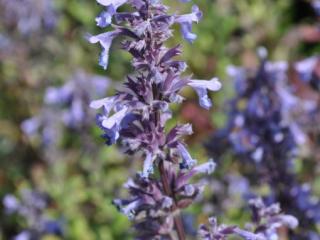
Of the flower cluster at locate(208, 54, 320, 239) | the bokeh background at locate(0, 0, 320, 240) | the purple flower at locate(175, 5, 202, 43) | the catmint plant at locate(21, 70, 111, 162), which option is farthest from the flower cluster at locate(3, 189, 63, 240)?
the purple flower at locate(175, 5, 202, 43)

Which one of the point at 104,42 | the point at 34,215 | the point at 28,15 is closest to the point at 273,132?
the point at 104,42

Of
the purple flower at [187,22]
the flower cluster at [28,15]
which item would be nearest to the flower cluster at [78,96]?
the flower cluster at [28,15]

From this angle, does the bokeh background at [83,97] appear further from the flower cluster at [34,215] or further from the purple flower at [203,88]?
the purple flower at [203,88]

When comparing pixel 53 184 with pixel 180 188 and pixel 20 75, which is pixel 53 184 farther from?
pixel 180 188


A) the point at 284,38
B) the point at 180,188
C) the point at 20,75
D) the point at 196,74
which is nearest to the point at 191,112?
the point at 196,74

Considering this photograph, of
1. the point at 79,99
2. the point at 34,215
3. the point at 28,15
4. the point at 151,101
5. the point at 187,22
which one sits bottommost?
the point at 151,101

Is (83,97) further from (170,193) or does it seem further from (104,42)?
(104,42)

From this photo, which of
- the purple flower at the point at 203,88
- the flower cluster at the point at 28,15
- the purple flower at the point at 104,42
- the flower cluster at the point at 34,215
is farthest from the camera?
the flower cluster at the point at 28,15
